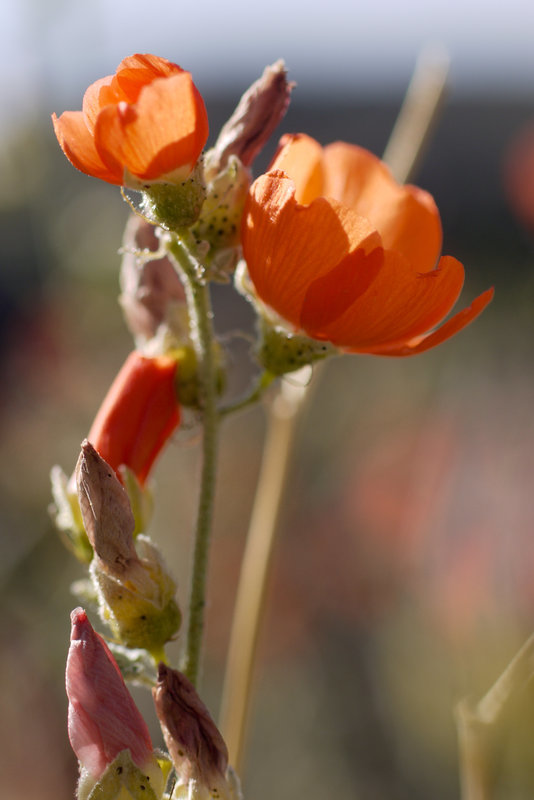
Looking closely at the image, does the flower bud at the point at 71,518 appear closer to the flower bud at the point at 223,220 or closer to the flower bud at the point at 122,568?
the flower bud at the point at 122,568

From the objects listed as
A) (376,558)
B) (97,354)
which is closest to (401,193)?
(376,558)

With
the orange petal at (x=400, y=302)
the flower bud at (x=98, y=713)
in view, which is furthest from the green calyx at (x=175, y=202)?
the flower bud at (x=98, y=713)

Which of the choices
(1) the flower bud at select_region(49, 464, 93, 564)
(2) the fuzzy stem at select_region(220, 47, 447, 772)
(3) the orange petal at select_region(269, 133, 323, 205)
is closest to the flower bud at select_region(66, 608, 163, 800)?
(1) the flower bud at select_region(49, 464, 93, 564)

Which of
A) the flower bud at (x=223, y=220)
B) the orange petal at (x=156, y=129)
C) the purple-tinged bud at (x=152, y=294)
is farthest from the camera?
the purple-tinged bud at (x=152, y=294)

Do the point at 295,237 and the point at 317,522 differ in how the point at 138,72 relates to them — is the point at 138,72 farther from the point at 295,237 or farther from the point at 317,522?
the point at 317,522

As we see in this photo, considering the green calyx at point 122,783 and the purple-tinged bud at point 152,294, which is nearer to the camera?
the green calyx at point 122,783

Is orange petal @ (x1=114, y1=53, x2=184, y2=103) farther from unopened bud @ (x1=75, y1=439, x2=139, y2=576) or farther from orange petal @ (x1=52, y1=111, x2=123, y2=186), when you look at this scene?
unopened bud @ (x1=75, y1=439, x2=139, y2=576)

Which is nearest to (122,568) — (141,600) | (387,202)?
(141,600)
